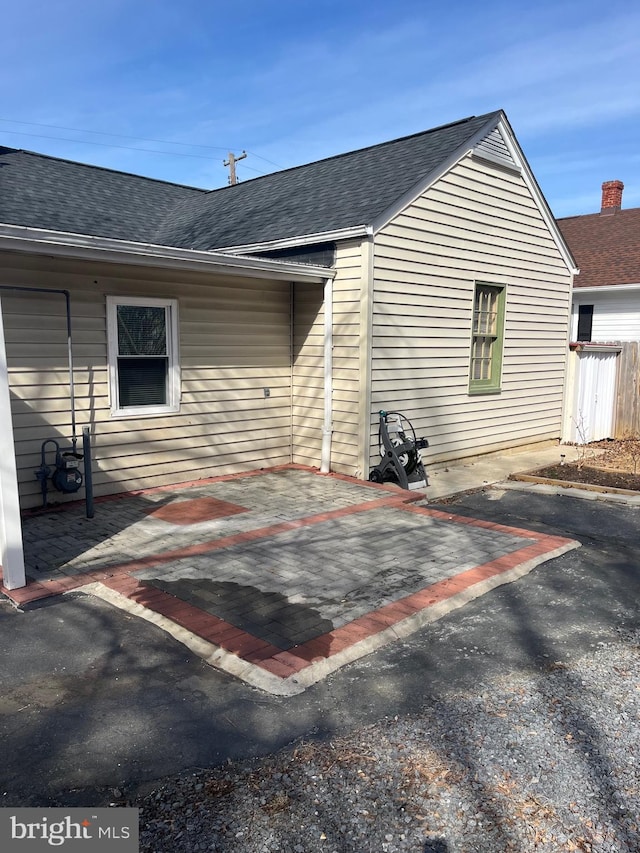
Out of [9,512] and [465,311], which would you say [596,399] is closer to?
[465,311]

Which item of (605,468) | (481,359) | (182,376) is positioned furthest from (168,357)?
(605,468)

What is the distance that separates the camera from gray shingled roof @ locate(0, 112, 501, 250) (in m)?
8.84

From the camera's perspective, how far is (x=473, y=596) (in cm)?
486

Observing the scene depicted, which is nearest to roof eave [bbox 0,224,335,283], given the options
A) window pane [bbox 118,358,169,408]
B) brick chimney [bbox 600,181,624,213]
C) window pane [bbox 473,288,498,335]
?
window pane [bbox 118,358,169,408]

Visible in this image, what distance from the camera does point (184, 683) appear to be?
3.61 metres

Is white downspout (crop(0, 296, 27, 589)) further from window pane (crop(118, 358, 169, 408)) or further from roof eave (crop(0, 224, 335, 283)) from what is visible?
window pane (crop(118, 358, 169, 408))

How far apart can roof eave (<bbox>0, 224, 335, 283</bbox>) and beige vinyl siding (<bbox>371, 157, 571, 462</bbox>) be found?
3.93 feet

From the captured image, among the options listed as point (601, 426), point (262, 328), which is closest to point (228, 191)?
point (262, 328)

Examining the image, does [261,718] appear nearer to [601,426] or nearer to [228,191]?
[601,426]

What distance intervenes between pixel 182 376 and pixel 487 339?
17.3 ft

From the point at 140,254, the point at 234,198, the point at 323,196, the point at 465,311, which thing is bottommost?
the point at 465,311

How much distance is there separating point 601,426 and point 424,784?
36.1 ft

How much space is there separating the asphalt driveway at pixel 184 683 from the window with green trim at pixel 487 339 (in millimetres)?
5510

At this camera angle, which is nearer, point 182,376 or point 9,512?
point 9,512
